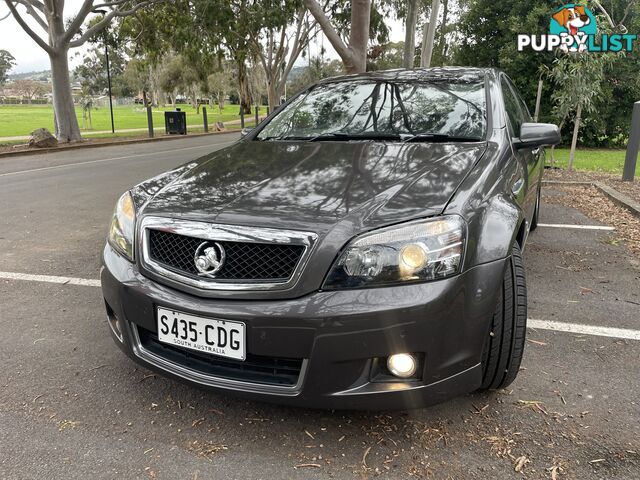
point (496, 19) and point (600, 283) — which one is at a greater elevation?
point (496, 19)

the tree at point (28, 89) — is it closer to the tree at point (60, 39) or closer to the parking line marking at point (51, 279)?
the tree at point (60, 39)

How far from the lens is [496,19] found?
17.3 metres

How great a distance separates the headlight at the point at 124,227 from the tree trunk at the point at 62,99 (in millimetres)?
15522

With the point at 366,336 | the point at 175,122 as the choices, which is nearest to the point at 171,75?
the point at 175,122

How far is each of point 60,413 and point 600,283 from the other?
3.63 metres

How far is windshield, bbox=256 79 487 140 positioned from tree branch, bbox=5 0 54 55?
1412 cm

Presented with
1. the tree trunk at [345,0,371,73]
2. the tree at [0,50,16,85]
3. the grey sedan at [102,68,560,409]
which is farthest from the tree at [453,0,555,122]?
the tree at [0,50,16,85]

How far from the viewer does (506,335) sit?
2145 millimetres

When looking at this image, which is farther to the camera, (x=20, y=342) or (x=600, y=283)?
(x=600, y=283)

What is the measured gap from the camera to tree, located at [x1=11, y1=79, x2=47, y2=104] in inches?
3383

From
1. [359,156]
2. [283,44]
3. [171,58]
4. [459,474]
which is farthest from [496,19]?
[171,58]

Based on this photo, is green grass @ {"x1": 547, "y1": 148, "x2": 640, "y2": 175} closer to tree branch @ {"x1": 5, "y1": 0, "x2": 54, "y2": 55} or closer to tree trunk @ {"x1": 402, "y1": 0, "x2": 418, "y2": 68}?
tree trunk @ {"x1": 402, "y1": 0, "x2": 418, "y2": 68}

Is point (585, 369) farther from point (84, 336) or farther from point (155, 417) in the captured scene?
point (84, 336)

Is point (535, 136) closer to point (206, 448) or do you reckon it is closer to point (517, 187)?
point (517, 187)
